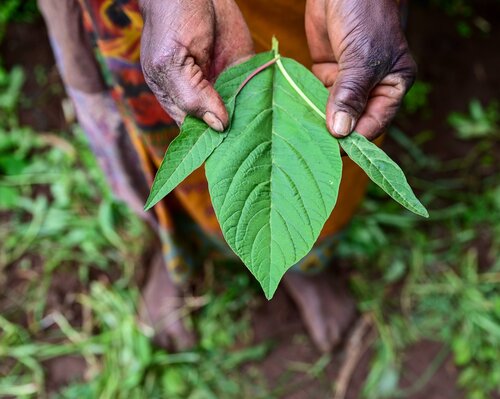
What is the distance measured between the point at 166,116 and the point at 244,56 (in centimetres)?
26

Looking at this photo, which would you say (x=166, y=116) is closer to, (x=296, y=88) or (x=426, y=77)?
(x=296, y=88)

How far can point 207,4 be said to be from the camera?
85 centimetres

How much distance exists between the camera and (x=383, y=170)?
734 millimetres

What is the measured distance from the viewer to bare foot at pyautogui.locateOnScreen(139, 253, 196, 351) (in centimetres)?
177

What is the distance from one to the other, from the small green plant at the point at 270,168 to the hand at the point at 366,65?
0.10ft

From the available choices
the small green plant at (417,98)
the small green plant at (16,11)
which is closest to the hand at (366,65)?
the small green plant at (417,98)

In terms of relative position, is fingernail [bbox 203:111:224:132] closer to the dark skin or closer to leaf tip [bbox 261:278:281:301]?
the dark skin

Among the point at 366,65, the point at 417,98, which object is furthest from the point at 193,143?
the point at 417,98

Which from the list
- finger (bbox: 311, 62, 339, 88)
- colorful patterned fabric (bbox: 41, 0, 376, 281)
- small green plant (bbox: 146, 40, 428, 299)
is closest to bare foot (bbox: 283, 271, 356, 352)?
colorful patterned fabric (bbox: 41, 0, 376, 281)

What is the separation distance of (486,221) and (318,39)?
46.0 inches

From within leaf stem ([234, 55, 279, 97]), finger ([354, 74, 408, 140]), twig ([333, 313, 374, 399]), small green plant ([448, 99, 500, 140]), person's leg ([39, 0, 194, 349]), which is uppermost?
leaf stem ([234, 55, 279, 97])

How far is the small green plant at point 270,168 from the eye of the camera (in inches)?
28.9

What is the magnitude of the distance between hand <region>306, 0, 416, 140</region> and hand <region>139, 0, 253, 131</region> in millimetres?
140

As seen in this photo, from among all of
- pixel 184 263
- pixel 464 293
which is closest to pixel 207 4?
pixel 184 263
